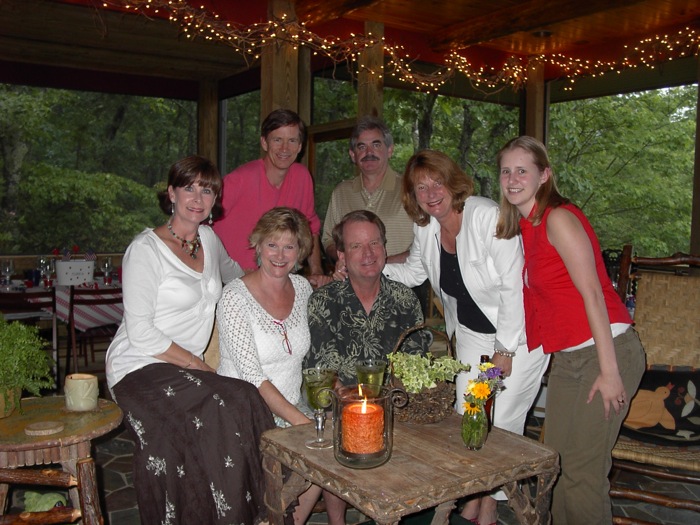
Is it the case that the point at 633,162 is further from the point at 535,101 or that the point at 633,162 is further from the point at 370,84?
the point at 370,84

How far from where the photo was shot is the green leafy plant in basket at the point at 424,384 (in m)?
1.94

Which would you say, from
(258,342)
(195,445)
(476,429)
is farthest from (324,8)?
(476,429)

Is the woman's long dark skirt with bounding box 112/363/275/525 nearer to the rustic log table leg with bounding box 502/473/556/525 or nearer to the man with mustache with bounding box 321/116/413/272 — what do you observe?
the rustic log table leg with bounding box 502/473/556/525

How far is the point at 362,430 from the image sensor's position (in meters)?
1.68

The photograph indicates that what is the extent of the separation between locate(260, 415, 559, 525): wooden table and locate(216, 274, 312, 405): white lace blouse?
44 cm

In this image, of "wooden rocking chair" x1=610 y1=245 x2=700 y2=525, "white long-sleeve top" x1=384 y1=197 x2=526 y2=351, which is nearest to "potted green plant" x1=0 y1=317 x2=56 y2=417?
"white long-sleeve top" x1=384 y1=197 x2=526 y2=351

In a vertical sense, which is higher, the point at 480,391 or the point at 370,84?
the point at 370,84

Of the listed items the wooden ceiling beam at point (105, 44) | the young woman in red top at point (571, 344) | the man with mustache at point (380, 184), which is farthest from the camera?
the wooden ceiling beam at point (105, 44)

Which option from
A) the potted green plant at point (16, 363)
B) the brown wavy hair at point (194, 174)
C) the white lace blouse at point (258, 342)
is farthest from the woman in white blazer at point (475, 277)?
the potted green plant at point (16, 363)

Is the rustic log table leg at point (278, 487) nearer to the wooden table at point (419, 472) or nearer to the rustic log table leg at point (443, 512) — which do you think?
the wooden table at point (419, 472)

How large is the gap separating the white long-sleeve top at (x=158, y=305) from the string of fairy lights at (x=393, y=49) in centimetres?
299

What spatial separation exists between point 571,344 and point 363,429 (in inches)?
31.8

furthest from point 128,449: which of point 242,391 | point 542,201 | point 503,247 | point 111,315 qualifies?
point 542,201

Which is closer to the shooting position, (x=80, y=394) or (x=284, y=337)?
(x=80, y=394)
